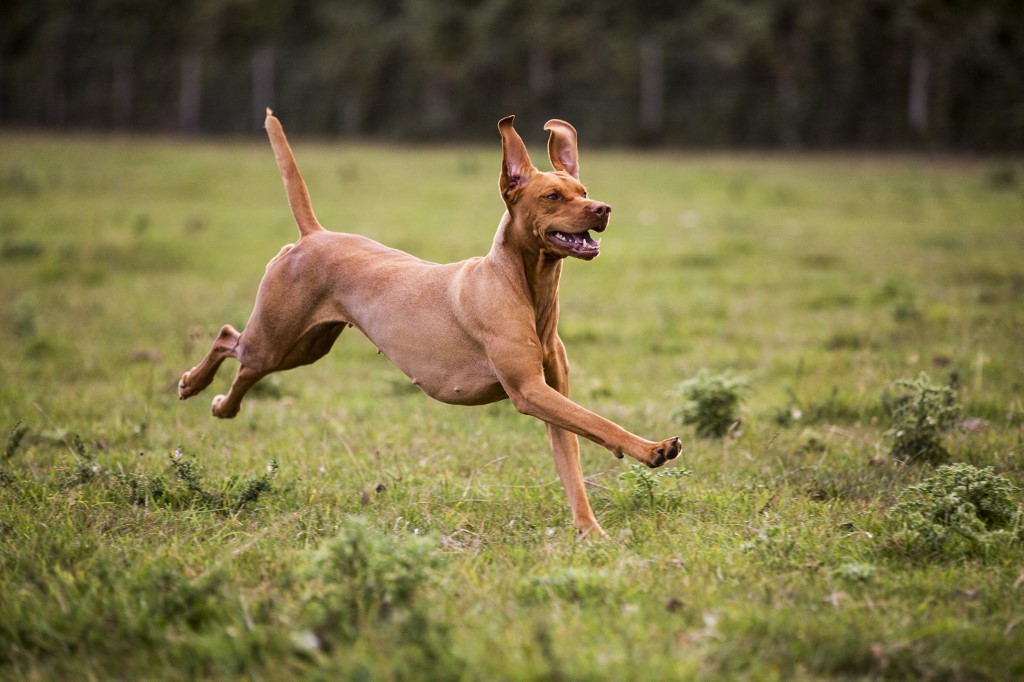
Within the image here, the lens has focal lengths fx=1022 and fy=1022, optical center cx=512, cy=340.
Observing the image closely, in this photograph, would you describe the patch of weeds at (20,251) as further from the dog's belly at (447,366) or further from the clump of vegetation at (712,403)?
the clump of vegetation at (712,403)

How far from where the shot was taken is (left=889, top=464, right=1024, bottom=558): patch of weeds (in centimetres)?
401

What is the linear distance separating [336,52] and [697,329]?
113 ft

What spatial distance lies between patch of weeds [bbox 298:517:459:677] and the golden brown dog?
956 millimetres

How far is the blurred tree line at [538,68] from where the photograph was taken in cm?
2839

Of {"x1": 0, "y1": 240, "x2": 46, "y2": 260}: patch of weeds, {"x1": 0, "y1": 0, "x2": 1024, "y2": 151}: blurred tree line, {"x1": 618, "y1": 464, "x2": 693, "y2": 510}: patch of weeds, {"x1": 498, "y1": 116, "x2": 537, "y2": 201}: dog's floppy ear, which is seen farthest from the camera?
{"x1": 0, "y1": 0, "x2": 1024, "y2": 151}: blurred tree line

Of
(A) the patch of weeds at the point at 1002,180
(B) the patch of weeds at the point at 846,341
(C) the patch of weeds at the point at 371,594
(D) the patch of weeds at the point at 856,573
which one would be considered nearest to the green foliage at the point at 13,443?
(C) the patch of weeds at the point at 371,594

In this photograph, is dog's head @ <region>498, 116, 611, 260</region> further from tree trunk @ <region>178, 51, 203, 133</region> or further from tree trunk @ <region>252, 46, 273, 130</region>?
tree trunk @ <region>178, 51, 203, 133</region>

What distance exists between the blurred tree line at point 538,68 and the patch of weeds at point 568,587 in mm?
26488

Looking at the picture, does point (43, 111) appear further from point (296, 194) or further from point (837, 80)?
point (296, 194)

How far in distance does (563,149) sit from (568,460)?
148 centimetres

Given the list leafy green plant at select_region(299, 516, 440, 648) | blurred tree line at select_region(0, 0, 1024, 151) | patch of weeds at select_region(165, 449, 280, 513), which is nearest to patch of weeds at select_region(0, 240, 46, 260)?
patch of weeds at select_region(165, 449, 280, 513)

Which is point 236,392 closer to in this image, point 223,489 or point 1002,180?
point 223,489

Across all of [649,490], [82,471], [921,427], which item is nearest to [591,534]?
[649,490]

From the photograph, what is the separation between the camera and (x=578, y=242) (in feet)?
14.0
